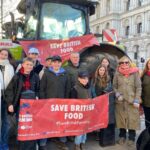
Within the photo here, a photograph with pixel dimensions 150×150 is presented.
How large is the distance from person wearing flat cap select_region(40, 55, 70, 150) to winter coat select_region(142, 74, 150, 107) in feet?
4.55

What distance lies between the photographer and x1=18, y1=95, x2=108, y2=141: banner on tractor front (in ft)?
17.6

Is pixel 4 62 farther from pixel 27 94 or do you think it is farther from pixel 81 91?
pixel 81 91

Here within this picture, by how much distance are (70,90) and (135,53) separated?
56256mm

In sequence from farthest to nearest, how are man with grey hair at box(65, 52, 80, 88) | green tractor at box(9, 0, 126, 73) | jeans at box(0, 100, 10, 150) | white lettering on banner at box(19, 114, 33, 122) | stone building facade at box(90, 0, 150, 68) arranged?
1. stone building facade at box(90, 0, 150, 68)
2. green tractor at box(9, 0, 126, 73)
3. man with grey hair at box(65, 52, 80, 88)
4. jeans at box(0, 100, 10, 150)
5. white lettering on banner at box(19, 114, 33, 122)

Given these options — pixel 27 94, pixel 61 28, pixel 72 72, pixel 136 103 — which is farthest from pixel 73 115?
pixel 61 28

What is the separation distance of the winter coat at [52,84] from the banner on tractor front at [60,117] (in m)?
0.12

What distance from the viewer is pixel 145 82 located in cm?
630

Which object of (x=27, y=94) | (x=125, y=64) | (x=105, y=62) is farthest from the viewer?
(x=105, y=62)

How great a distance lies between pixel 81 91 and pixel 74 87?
14cm

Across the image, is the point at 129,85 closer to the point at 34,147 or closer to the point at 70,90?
the point at 70,90

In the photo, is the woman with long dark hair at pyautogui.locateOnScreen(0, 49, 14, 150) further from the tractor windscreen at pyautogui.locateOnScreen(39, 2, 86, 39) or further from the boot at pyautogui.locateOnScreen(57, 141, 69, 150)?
the tractor windscreen at pyautogui.locateOnScreen(39, 2, 86, 39)

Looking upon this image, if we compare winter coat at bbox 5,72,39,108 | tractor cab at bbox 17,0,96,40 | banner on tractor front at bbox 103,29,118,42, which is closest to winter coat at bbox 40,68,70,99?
winter coat at bbox 5,72,39,108

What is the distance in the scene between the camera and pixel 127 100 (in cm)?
621

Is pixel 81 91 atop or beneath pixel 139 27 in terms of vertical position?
beneath
